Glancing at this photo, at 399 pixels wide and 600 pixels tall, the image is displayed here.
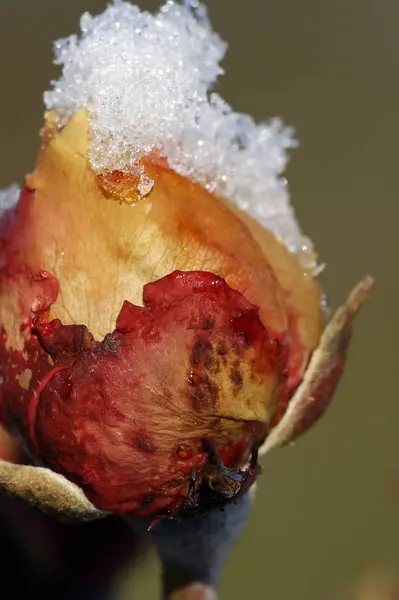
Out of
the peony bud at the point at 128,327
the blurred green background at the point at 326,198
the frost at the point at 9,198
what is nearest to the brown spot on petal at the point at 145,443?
the peony bud at the point at 128,327

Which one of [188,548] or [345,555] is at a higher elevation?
[345,555]

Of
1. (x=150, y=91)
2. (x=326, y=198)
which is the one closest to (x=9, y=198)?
(x=150, y=91)

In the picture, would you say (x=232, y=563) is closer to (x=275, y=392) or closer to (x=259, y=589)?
(x=259, y=589)

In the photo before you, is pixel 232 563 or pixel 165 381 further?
pixel 232 563

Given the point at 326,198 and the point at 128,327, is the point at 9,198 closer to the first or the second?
the point at 128,327

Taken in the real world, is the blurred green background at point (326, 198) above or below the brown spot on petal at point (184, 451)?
above

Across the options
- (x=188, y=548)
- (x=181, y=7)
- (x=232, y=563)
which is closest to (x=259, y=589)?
(x=232, y=563)

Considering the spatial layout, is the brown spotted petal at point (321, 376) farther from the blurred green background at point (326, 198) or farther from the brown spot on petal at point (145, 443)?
the blurred green background at point (326, 198)
